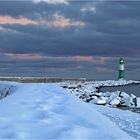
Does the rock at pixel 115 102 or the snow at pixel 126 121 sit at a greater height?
the snow at pixel 126 121

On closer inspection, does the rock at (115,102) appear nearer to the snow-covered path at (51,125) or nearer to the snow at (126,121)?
the snow at (126,121)

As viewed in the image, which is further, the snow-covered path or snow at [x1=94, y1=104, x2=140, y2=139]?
Result: snow at [x1=94, y1=104, x2=140, y2=139]

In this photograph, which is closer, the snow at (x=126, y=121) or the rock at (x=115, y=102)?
the snow at (x=126, y=121)

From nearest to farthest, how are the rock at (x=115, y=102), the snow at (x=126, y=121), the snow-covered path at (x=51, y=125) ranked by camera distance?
the snow-covered path at (x=51, y=125) < the snow at (x=126, y=121) < the rock at (x=115, y=102)

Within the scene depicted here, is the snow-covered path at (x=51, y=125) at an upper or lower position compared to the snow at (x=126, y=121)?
upper

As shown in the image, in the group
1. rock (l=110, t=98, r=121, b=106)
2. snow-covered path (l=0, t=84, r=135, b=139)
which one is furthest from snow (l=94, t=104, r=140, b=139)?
rock (l=110, t=98, r=121, b=106)

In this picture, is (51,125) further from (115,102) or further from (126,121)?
(115,102)

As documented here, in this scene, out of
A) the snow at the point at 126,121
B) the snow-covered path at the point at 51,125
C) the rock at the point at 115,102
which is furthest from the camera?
the rock at the point at 115,102

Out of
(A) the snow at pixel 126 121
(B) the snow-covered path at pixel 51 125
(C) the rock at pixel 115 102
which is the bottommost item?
(C) the rock at pixel 115 102

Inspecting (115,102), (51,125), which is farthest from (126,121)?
(115,102)

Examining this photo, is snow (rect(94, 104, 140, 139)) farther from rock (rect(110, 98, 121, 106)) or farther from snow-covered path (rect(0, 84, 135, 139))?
rock (rect(110, 98, 121, 106))

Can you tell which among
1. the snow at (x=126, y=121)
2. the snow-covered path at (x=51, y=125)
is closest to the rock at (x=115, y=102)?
the snow at (x=126, y=121)

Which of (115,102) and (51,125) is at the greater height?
(51,125)

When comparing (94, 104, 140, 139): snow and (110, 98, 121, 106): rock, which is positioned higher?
(94, 104, 140, 139): snow
